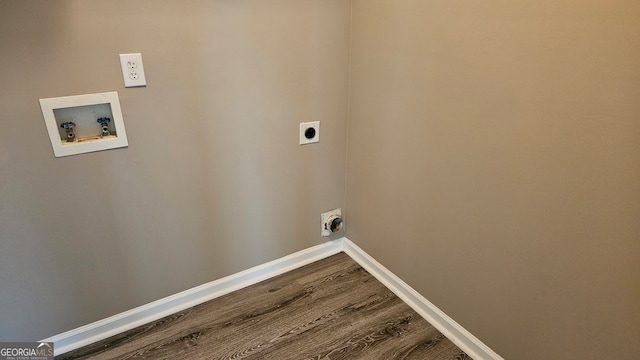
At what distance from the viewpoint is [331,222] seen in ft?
6.97

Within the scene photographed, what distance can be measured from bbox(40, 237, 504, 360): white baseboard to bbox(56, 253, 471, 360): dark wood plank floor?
0.03 m

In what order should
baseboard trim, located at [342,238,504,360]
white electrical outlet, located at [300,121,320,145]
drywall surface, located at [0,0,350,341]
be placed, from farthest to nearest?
1. white electrical outlet, located at [300,121,320,145]
2. baseboard trim, located at [342,238,504,360]
3. drywall surface, located at [0,0,350,341]

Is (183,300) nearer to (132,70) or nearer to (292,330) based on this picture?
(292,330)

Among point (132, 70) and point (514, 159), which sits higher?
point (132, 70)

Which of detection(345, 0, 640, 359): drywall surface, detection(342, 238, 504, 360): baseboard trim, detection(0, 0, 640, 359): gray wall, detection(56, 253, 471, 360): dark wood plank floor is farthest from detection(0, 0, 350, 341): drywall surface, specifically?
detection(342, 238, 504, 360): baseboard trim

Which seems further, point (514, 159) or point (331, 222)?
point (331, 222)

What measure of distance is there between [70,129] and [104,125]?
0.36 ft

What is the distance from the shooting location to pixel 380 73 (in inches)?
65.7

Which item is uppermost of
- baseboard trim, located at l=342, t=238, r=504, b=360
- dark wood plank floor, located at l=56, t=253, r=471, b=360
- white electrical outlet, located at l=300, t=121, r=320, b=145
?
white electrical outlet, located at l=300, t=121, r=320, b=145

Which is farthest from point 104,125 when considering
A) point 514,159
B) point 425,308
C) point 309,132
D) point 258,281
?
point 425,308

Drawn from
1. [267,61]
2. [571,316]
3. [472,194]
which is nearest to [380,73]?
[267,61]

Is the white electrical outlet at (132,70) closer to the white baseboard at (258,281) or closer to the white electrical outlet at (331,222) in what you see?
the white baseboard at (258,281)

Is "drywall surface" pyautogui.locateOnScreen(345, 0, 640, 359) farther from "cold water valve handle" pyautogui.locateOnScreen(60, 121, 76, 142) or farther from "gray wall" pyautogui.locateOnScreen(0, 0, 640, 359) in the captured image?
"cold water valve handle" pyautogui.locateOnScreen(60, 121, 76, 142)

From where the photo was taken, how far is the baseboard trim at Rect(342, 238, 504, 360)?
5.02ft
